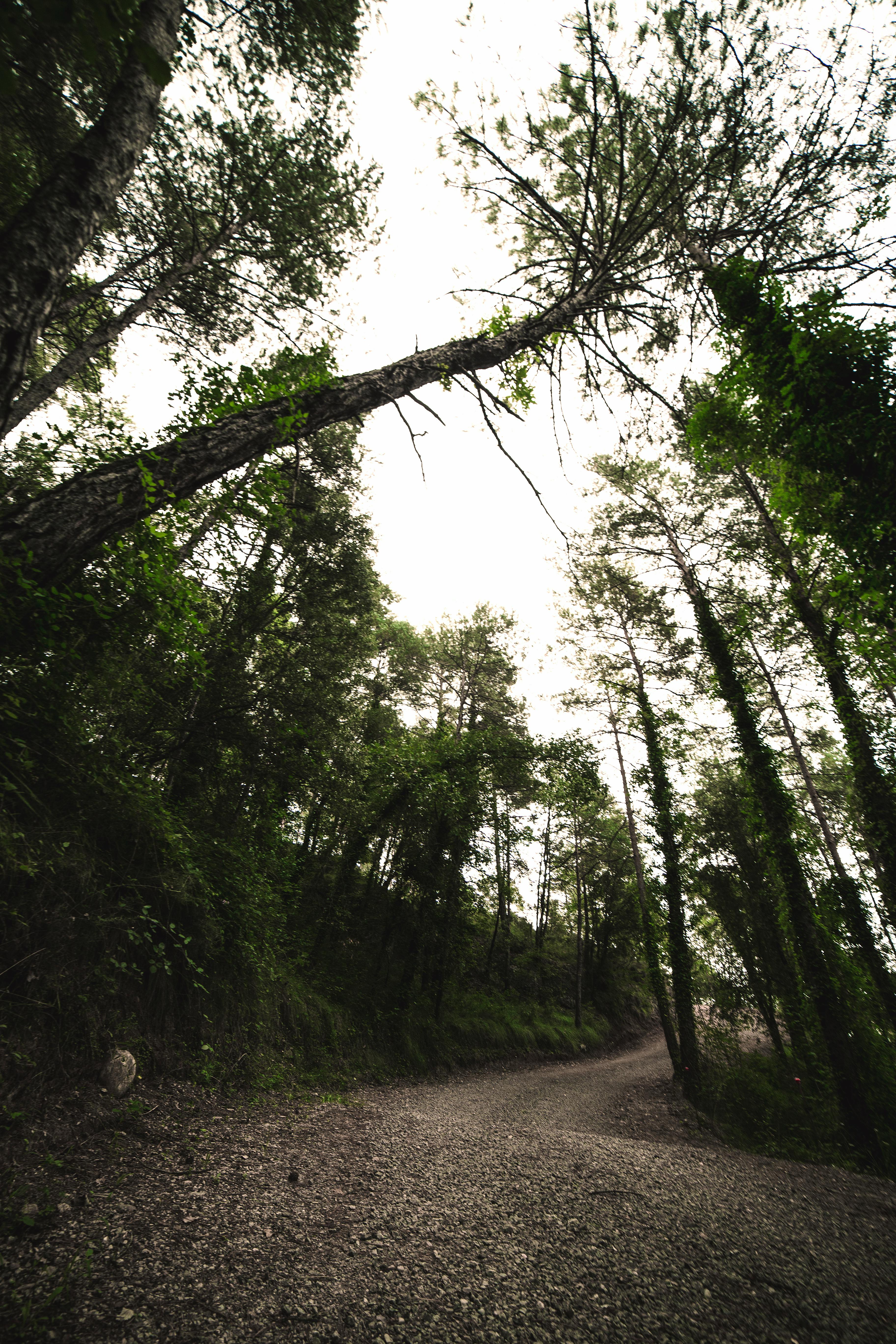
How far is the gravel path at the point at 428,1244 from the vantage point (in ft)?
6.59

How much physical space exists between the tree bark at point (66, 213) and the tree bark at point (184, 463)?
0.47 meters

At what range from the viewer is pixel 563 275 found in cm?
625

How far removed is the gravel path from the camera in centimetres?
201

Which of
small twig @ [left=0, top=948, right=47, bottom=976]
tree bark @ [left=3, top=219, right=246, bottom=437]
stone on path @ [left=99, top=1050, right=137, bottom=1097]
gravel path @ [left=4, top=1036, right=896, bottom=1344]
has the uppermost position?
tree bark @ [left=3, top=219, right=246, bottom=437]

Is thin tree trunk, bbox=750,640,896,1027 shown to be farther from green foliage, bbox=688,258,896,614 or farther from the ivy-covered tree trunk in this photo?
green foliage, bbox=688,258,896,614

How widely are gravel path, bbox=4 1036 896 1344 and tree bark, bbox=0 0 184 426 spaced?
3.97 m

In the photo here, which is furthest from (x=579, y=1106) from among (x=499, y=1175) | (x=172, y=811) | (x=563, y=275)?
(x=563, y=275)

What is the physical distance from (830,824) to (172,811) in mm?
18503

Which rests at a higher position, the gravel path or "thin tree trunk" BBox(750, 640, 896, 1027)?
"thin tree trunk" BBox(750, 640, 896, 1027)

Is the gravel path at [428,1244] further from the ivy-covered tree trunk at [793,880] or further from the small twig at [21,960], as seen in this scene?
the ivy-covered tree trunk at [793,880]

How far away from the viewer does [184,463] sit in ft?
9.71

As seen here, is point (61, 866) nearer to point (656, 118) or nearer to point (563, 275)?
point (563, 275)

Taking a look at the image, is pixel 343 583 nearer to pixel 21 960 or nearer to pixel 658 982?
pixel 21 960

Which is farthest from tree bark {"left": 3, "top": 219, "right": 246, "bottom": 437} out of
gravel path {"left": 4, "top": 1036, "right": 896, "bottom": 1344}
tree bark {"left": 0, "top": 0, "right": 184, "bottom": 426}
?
gravel path {"left": 4, "top": 1036, "right": 896, "bottom": 1344}
